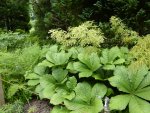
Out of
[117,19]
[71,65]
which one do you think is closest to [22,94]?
[71,65]

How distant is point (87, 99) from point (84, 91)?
0.16 m

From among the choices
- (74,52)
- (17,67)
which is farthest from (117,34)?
(17,67)

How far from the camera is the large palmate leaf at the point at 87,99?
12.7 feet

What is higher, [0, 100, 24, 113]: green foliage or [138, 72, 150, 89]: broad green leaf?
[138, 72, 150, 89]: broad green leaf

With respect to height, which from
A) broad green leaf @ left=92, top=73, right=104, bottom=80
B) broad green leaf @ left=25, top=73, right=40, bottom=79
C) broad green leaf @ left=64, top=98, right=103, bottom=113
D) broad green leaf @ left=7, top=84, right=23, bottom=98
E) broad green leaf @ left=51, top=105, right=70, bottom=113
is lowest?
broad green leaf @ left=51, top=105, right=70, bottom=113

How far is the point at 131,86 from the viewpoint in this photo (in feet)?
13.0

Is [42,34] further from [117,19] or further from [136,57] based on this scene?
[136,57]

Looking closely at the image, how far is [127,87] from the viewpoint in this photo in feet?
13.0

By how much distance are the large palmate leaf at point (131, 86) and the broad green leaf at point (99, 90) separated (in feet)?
0.71

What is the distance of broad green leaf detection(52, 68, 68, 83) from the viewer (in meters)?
4.48

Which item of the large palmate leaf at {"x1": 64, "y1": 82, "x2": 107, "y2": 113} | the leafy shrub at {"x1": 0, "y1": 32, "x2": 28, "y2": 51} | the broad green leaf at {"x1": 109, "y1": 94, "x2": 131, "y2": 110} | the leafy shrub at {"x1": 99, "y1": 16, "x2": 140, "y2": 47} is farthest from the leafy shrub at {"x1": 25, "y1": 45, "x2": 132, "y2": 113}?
the leafy shrub at {"x1": 0, "y1": 32, "x2": 28, "y2": 51}

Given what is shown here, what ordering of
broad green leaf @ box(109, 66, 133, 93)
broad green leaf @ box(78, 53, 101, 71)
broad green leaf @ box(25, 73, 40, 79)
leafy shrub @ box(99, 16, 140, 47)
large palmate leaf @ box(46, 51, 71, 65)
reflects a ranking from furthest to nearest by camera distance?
leafy shrub @ box(99, 16, 140, 47) < broad green leaf @ box(25, 73, 40, 79) < large palmate leaf @ box(46, 51, 71, 65) < broad green leaf @ box(78, 53, 101, 71) < broad green leaf @ box(109, 66, 133, 93)

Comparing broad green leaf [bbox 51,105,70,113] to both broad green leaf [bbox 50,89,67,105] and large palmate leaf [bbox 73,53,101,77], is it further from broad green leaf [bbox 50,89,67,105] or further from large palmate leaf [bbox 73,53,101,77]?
large palmate leaf [bbox 73,53,101,77]

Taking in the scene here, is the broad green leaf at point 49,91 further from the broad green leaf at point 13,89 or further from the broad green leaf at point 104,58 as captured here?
the broad green leaf at point 104,58
